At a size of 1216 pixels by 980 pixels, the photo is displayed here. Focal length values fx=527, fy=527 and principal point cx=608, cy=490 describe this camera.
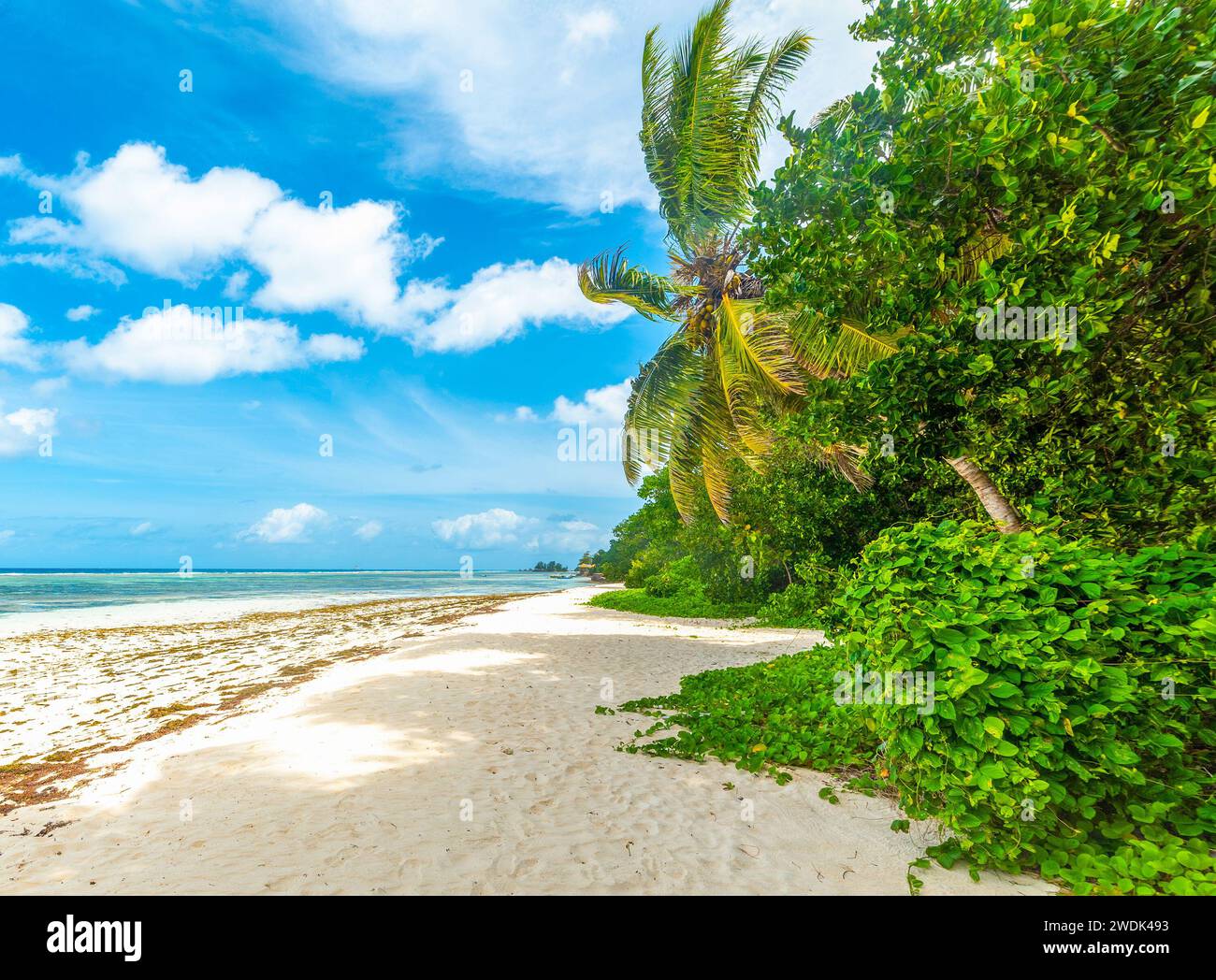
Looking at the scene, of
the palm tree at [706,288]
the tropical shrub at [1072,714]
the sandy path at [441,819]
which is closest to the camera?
the tropical shrub at [1072,714]

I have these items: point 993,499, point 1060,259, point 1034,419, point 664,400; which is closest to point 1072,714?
point 1034,419

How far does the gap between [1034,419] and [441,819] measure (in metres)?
6.66

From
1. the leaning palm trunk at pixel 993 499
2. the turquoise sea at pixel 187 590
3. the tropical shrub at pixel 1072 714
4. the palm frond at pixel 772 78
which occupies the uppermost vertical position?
the palm frond at pixel 772 78

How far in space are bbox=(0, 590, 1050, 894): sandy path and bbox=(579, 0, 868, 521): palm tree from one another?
7930mm

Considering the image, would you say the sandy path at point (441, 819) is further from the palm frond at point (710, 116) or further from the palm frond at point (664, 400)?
the palm frond at point (710, 116)

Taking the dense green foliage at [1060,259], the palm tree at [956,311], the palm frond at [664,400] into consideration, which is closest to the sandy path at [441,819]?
the palm tree at [956,311]

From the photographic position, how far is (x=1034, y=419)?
16.8ft

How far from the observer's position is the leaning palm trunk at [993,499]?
5.76 m

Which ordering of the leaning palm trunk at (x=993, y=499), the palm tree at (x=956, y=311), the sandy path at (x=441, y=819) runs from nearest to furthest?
the sandy path at (x=441, y=819) → the palm tree at (x=956, y=311) → the leaning palm trunk at (x=993, y=499)

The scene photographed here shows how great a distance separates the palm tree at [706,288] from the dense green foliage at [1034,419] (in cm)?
571

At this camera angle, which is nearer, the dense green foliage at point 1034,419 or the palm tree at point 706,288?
the dense green foliage at point 1034,419

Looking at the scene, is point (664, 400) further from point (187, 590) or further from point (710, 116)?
point (187, 590)
